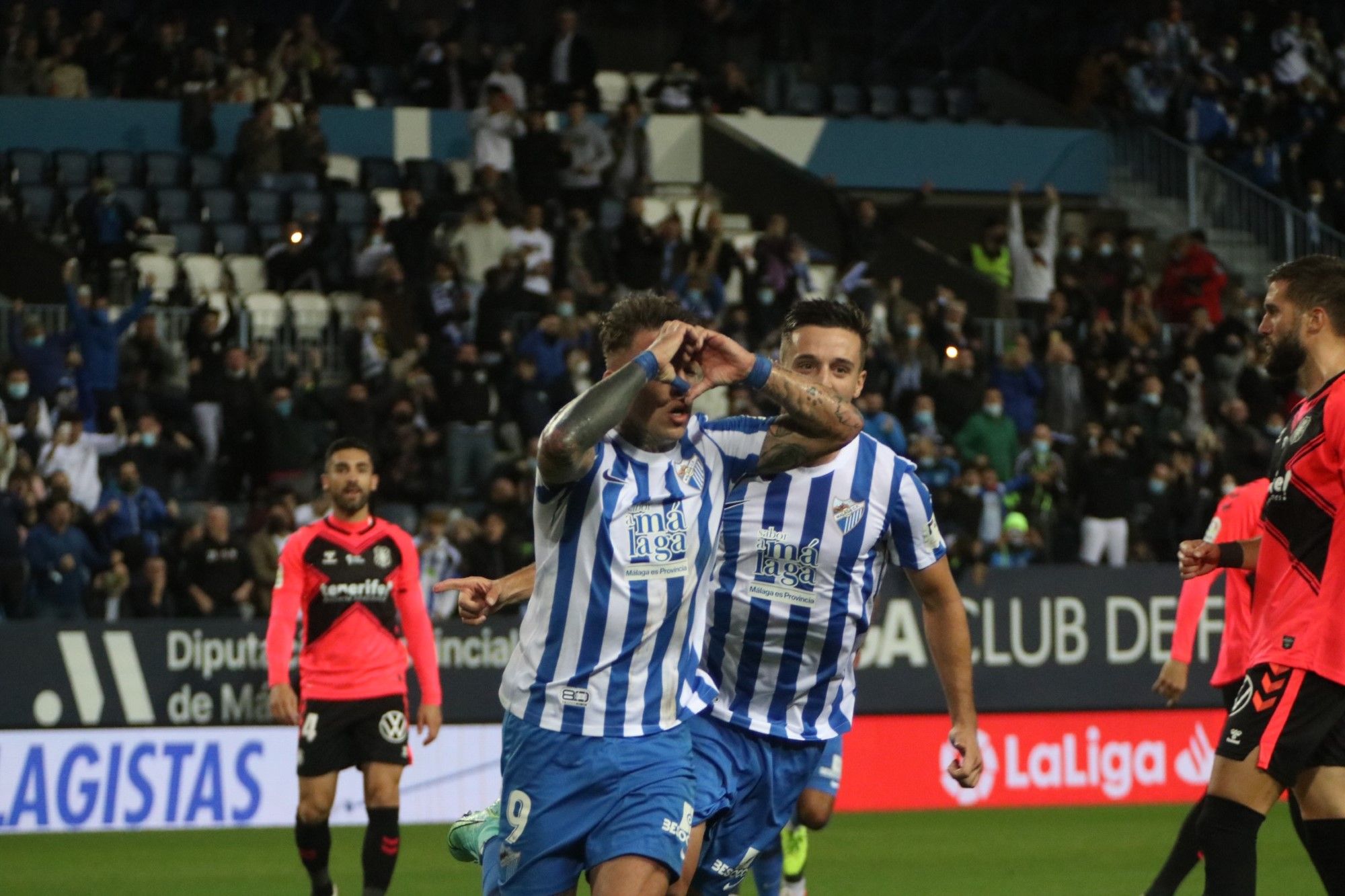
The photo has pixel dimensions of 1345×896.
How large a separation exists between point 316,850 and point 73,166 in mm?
12553

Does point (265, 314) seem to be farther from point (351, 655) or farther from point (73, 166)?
Result: point (351, 655)

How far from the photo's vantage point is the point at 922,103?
26.3m

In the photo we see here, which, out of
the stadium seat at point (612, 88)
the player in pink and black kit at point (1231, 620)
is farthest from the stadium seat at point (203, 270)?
the player in pink and black kit at point (1231, 620)

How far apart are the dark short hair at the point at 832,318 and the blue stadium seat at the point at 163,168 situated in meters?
15.1

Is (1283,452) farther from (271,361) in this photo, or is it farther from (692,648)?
(271,361)

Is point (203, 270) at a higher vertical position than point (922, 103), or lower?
lower

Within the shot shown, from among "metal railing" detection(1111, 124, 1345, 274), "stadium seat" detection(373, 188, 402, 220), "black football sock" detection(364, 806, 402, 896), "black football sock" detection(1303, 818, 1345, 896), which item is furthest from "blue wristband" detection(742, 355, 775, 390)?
"metal railing" detection(1111, 124, 1345, 274)

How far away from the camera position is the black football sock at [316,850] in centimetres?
915

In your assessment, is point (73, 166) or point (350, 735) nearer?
point (350, 735)

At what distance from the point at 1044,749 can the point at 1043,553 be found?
8.69 feet

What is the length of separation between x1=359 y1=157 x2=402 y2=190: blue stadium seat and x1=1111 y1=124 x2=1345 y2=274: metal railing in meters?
9.75

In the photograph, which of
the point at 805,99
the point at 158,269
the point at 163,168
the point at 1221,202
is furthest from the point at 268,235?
the point at 1221,202

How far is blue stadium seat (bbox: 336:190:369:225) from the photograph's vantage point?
2009 centimetres

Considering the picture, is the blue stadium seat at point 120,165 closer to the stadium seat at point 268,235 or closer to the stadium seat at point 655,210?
the stadium seat at point 268,235
